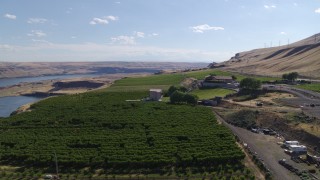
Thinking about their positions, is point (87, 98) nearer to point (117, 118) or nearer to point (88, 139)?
point (117, 118)

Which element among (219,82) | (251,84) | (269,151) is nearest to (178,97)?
(251,84)

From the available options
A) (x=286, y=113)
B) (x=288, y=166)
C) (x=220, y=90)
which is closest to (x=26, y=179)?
(x=288, y=166)

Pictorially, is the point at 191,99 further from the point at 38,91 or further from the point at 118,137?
the point at 38,91

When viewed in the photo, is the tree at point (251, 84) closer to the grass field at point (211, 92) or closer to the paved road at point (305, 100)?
the paved road at point (305, 100)

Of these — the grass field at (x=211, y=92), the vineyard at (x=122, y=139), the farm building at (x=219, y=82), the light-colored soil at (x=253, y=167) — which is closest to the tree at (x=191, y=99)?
the vineyard at (x=122, y=139)

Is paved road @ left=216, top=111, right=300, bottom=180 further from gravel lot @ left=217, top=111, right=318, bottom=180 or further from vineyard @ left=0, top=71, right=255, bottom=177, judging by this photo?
vineyard @ left=0, top=71, right=255, bottom=177

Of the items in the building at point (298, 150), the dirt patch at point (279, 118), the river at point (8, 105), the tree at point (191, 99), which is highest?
the tree at point (191, 99)

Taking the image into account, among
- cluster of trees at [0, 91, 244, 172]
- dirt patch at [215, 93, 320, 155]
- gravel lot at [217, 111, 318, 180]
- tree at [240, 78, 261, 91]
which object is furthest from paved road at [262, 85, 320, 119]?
cluster of trees at [0, 91, 244, 172]
